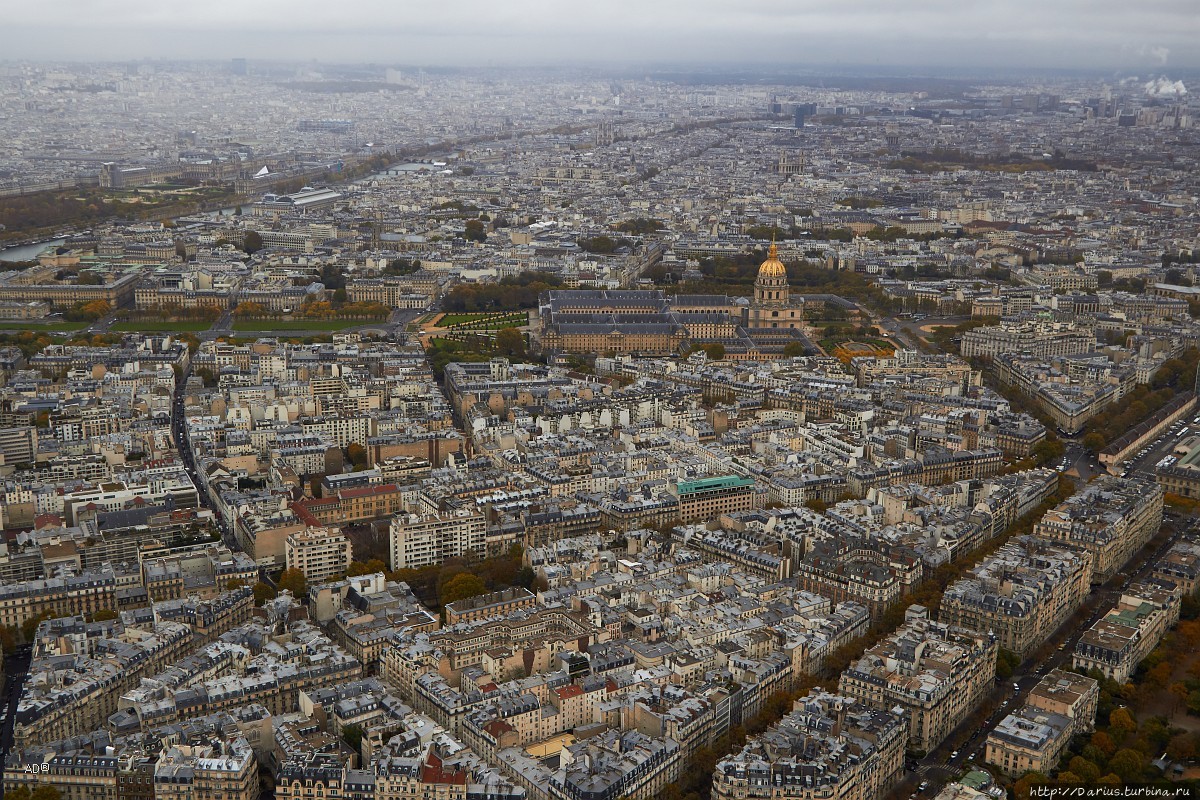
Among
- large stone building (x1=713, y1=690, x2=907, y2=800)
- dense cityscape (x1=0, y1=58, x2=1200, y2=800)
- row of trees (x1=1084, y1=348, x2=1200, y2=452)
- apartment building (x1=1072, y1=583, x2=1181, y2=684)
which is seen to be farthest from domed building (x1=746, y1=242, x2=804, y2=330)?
large stone building (x1=713, y1=690, x2=907, y2=800)

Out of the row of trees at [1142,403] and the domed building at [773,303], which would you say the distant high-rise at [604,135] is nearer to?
the domed building at [773,303]

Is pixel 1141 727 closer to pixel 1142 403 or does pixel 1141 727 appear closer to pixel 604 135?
pixel 1142 403

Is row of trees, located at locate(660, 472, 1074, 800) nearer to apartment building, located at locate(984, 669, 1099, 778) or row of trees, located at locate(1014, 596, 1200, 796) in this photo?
apartment building, located at locate(984, 669, 1099, 778)

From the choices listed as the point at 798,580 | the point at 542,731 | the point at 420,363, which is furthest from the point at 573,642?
the point at 420,363

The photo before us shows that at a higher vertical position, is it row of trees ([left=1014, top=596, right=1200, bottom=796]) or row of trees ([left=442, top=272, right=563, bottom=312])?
row of trees ([left=442, top=272, right=563, bottom=312])

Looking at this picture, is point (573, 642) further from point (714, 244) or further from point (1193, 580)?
point (714, 244)

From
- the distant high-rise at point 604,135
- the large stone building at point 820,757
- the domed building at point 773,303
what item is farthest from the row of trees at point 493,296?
the distant high-rise at point 604,135

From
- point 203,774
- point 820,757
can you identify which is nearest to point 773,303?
point 820,757
